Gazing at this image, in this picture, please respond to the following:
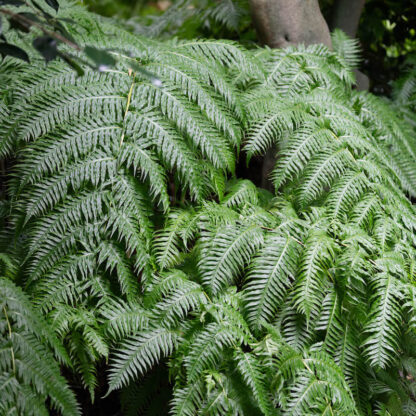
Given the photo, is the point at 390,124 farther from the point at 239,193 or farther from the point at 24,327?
the point at 24,327

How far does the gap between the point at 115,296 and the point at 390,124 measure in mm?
2127

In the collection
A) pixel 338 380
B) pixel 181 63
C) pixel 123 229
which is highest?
pixel 181 63

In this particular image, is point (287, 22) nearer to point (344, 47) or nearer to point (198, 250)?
point (344, 47)

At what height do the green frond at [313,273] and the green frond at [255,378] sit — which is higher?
the green frond at [313,273]

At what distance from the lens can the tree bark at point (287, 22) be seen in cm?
298

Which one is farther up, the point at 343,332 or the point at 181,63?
the point at 181,63

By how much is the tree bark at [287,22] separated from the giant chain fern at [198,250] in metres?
0.98

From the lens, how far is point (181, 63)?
2.22 m

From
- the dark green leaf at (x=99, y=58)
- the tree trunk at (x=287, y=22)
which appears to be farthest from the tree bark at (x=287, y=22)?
the dark green leaf at (x=99, y=58)

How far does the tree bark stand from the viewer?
9.78ft

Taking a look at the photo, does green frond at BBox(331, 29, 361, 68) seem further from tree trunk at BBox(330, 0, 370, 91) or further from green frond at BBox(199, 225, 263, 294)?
green frond at BBox(199, 225, 263, 294)

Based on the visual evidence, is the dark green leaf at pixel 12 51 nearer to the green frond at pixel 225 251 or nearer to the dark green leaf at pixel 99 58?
the dark green leaf at pixel 99 58

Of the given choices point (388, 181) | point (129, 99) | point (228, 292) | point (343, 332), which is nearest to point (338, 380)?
point (343, 332)

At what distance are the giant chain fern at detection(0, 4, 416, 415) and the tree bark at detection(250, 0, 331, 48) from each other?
3.22 ft
